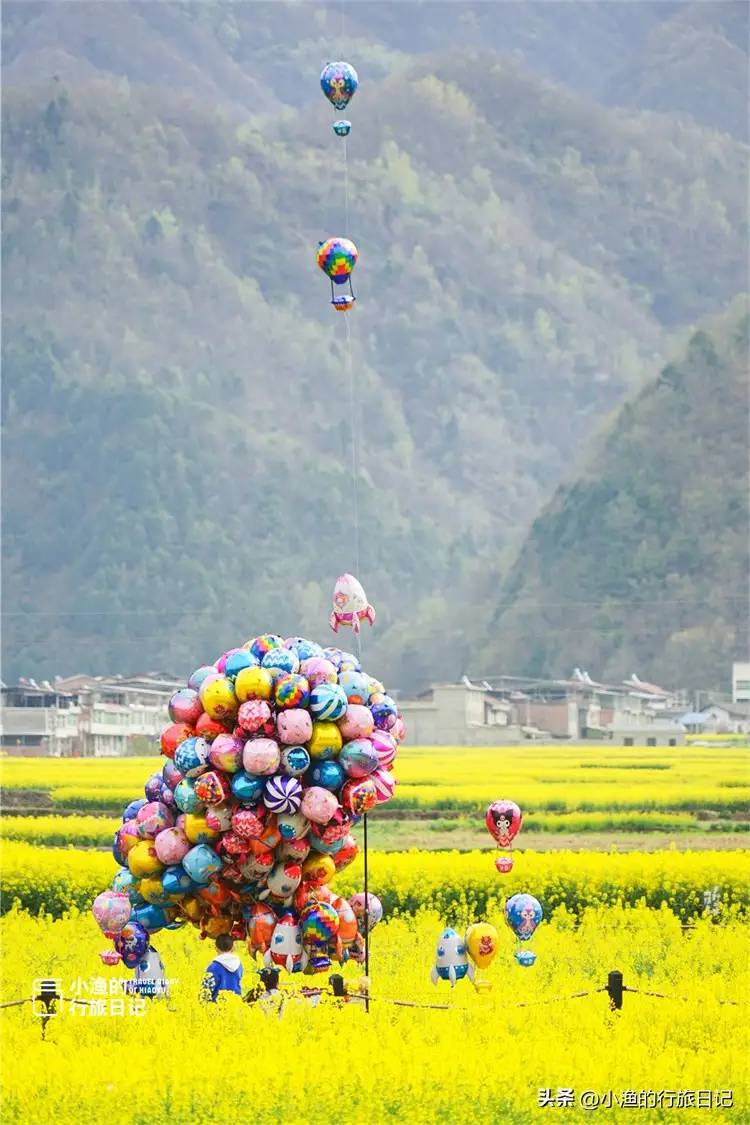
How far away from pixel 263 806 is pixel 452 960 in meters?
2.24

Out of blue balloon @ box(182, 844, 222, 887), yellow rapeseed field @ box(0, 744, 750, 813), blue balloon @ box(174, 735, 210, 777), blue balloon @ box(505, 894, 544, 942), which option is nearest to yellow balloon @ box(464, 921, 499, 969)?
blue balloon @ box(505, 894, 544, 942)

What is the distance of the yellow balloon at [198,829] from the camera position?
14781mm

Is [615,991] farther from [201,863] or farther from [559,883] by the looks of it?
[559,883]

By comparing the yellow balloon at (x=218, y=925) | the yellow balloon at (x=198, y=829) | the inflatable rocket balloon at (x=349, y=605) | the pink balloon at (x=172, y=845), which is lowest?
the yellow balloon at (x=218, y=925)

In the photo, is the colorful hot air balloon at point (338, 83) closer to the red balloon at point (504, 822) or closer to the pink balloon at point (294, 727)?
the red balloon at point (504, 822)

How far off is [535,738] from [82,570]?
6229 cm

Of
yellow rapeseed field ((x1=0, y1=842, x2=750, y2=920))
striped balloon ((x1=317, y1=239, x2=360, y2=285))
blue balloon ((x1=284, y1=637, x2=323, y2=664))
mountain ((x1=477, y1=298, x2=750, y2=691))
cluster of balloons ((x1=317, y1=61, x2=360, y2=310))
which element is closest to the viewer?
blue balloon ((x1=284, y1=637, x2=323, y2=664))

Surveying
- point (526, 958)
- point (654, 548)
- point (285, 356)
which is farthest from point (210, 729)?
point (285, 356)

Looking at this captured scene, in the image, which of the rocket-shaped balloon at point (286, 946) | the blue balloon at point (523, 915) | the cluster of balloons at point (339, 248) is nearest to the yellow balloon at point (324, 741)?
the rocket-shaped balloon at point (286, 946)

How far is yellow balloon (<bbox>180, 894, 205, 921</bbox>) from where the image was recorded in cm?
1530

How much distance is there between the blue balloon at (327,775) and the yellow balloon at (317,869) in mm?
709

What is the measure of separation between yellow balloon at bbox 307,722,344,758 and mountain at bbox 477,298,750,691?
94021 mm

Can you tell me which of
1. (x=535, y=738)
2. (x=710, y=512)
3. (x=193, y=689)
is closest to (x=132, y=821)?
(x=193, y=689)

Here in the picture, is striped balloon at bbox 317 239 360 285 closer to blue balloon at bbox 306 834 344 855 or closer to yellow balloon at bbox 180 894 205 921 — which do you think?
blue balloon at bbox 306 834 344 855
